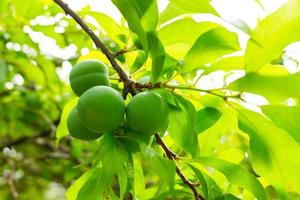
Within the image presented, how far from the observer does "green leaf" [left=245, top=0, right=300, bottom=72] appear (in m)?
0.87

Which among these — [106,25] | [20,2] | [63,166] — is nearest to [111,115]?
[106,25]

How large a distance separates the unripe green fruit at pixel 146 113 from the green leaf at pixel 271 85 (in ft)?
0.52

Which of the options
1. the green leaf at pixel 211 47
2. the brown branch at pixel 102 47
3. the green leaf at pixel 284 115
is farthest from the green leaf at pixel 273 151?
the brown branch at pixel 102 47

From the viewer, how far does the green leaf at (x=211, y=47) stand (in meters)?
0.96

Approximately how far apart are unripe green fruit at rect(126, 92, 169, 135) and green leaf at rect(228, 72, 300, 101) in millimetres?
157

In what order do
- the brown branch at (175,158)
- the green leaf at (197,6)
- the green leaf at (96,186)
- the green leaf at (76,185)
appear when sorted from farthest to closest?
the green leaf at (76,185) → the brown branch at (175,158) → the green leaf at (96,186) → the green leaf at (197,6)

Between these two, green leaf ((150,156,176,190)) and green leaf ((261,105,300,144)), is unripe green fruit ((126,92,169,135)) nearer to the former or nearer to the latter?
green leaf ((150,156,176,190))

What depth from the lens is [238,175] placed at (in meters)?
1.03

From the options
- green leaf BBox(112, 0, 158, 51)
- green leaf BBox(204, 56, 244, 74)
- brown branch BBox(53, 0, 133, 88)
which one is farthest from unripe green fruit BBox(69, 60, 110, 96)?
green leaf BBox(204, 56, 244, 74)

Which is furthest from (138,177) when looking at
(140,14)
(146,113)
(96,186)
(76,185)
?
(140,14)

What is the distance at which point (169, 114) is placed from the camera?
A: 3.35 feet

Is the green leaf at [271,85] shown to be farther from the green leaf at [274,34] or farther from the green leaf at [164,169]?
the green leaf at [164,169]

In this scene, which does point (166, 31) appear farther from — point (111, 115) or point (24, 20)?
point (24, 20)

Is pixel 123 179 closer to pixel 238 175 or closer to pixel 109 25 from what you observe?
pixel 238 175
